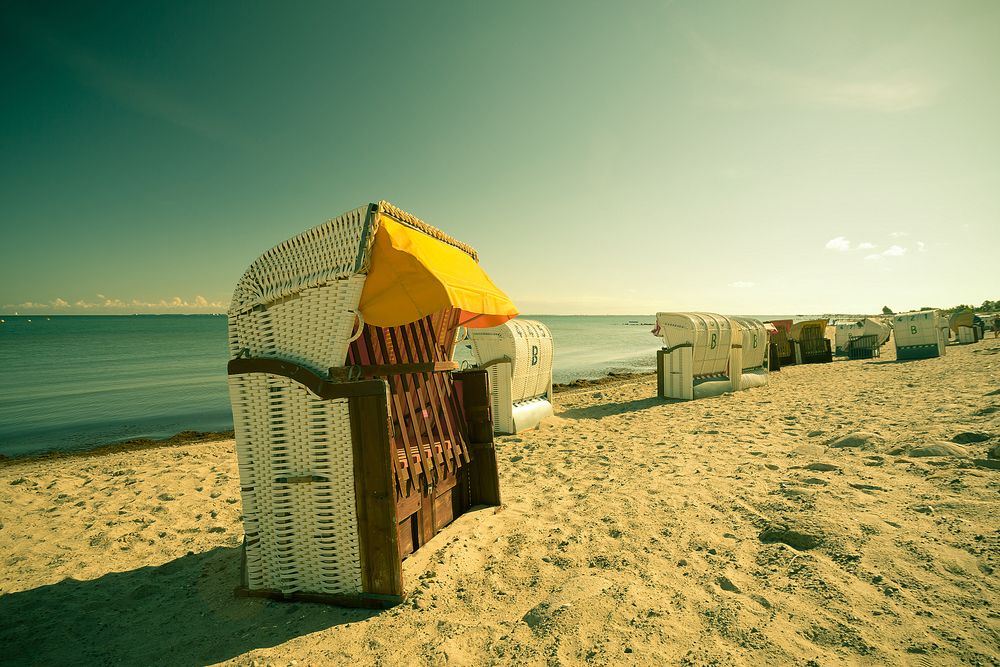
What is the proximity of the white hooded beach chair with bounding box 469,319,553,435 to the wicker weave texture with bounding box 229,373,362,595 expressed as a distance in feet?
19.1

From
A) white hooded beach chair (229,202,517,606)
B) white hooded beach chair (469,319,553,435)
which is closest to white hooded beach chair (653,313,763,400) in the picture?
white hooded beach chair (469,319,553,435)

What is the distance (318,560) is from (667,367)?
448 inches

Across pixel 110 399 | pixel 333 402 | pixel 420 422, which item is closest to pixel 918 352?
pixel 420 422

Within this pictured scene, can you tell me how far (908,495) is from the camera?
424 cm

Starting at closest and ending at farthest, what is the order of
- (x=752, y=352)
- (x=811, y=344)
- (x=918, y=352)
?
(x=752, y=352)
(x=918, y=352)
(x=811, y=344)

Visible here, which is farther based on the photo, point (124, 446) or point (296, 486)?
point (124, 446)

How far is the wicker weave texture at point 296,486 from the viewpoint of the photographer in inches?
123

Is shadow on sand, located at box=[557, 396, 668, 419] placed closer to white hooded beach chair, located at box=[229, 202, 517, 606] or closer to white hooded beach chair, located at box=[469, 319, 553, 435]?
white hooded beach chair, located at box=[469, 319, 553, 435]

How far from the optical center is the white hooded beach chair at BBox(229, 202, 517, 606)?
3066 mm

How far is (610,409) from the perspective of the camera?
11859 mm

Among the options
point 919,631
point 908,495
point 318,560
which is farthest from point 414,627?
point 908,495

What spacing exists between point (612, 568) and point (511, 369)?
5756mm

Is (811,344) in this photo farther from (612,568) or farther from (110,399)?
(110,399)

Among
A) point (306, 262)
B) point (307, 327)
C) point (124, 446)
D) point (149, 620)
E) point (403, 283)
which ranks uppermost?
point (306, 262)
